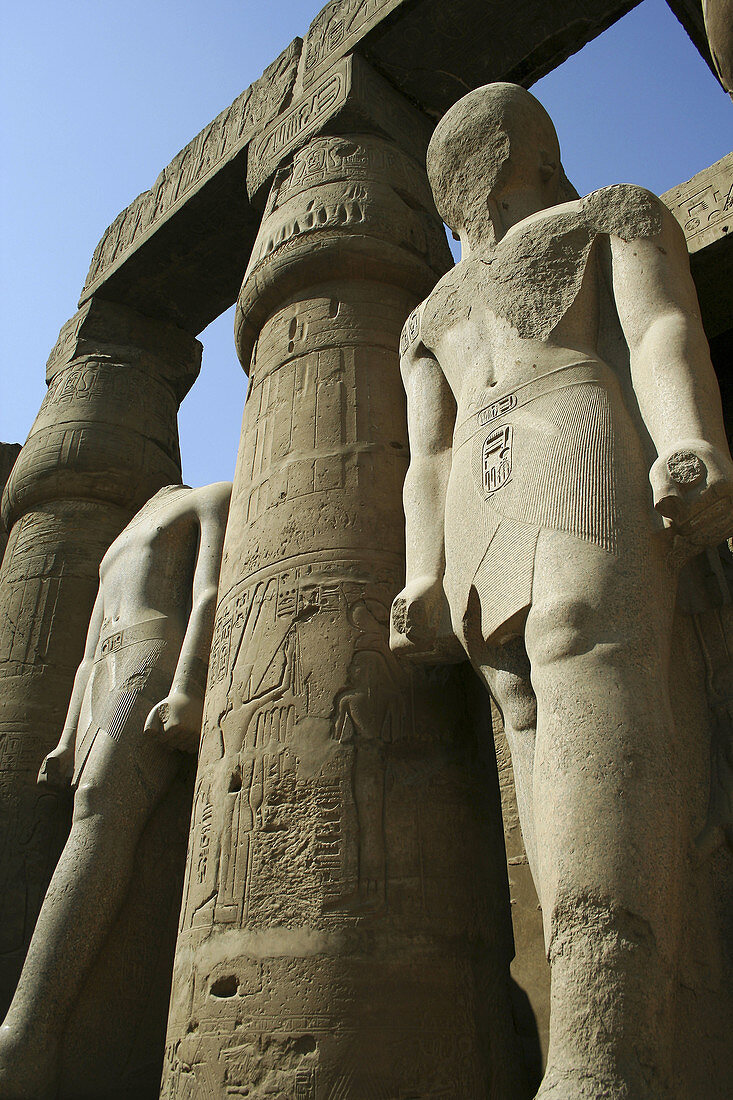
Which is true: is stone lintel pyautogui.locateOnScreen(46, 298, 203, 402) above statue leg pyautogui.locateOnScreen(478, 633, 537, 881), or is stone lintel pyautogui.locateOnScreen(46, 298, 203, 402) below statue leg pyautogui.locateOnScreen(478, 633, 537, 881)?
above

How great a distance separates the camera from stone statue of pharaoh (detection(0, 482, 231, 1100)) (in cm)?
394

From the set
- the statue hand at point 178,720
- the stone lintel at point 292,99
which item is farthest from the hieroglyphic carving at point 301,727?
the stone lintel at point 292,99

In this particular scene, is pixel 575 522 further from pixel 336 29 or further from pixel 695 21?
pixel 336 29

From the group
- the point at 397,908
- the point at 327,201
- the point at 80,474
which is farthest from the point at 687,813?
the point at 80,474

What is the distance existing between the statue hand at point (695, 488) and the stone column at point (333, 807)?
1.22m

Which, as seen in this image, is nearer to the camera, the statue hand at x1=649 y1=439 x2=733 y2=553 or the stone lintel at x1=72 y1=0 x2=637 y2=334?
the statue hand at x1=649 y1=439 x2=733 y2=553

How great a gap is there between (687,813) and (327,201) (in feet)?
11.6

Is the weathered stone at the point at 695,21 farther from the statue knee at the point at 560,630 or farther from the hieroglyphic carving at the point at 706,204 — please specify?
the statue knee at the point at 560,630

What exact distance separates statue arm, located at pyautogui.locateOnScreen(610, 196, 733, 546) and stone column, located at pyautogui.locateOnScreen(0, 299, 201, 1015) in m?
4.18

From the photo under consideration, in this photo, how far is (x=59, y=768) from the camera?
4.93 metres

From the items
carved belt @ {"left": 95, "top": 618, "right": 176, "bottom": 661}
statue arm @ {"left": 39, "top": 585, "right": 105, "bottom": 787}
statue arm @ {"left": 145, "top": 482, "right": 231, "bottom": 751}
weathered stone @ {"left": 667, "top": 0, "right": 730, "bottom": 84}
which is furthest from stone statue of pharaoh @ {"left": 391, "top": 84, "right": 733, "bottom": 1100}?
statue arm @ {"left": 39, "top": 585, "right": 105, "bottom": 787}

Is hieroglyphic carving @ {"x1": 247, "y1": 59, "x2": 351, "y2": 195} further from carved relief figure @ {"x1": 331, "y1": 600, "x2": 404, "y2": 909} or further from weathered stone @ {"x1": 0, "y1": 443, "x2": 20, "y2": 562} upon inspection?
weathered stone @ {"x1": 0, "y1": 443, "x2": 20, "y2": 562}

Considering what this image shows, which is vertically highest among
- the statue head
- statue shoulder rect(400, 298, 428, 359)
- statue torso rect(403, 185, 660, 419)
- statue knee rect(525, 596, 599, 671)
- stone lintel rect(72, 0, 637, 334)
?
stone lintel rect(72, 0, 637, 334)

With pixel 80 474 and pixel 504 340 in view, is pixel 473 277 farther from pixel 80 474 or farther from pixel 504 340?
pixel 80 474
